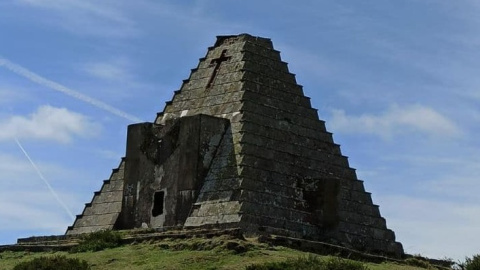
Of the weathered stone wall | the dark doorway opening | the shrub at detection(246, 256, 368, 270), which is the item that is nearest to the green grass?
the shrub at detection(246, 256, 368, 270)

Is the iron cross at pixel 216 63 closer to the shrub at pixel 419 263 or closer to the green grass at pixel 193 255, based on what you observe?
the green grass at pixel 193 255

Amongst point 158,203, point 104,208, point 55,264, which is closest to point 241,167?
point 158,203

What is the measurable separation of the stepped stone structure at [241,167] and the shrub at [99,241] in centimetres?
213

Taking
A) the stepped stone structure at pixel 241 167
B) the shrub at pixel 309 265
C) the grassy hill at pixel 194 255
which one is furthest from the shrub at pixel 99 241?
the shrub at pixel 309 265

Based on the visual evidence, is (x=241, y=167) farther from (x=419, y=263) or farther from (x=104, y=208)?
(x=104, y=208)

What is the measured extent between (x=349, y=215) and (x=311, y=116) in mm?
4026

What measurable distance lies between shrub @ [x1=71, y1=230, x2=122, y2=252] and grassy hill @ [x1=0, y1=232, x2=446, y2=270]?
324 millimetres

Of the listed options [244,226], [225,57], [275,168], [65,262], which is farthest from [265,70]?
[65,262]

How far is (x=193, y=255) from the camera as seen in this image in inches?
1192

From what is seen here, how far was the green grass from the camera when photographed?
29438 millimetres

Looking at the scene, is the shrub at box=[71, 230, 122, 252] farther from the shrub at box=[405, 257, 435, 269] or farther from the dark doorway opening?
the shrub at box=[405, 257, 435, 269]

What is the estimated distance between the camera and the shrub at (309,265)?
27.7 metres

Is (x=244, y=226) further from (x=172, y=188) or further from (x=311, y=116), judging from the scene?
(x=311, y=116)

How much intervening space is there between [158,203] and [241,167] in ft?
11.3
